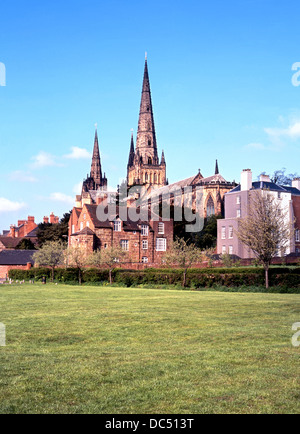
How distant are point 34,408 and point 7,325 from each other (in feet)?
27.5

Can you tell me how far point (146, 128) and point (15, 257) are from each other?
290 ft

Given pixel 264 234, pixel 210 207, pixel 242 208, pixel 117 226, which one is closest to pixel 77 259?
pixel 117 226

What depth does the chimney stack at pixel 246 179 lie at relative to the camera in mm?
70512

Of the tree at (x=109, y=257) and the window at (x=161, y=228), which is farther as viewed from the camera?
the window at (x=161, y=228)

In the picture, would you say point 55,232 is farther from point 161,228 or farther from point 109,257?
point 109,257

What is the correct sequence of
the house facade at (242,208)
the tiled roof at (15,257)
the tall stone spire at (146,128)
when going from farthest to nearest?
1. the tall stone spire at (146,128)
2. the tiled roof at (15,257)
3. the house facade at (242,208)

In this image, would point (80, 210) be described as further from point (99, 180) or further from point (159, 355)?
point (99, 180)

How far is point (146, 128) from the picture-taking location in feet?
523

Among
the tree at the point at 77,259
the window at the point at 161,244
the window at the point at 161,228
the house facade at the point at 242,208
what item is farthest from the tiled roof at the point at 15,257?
the house facade at the point at 242,208

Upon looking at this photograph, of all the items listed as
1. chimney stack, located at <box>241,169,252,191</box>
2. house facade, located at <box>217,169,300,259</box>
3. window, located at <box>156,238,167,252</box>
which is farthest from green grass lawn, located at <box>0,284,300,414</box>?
window, located at <box>156,238,167,252</box>

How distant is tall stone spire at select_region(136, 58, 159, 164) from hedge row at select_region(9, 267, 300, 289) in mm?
103544

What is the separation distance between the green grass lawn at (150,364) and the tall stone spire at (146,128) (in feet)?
474

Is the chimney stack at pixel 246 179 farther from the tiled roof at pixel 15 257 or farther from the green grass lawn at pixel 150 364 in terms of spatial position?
the green grass lawn at pixel 150 364

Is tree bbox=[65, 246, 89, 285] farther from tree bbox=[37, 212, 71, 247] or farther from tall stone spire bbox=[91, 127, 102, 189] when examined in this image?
tall stone spire bbox=[91, 127, 102, 189]
